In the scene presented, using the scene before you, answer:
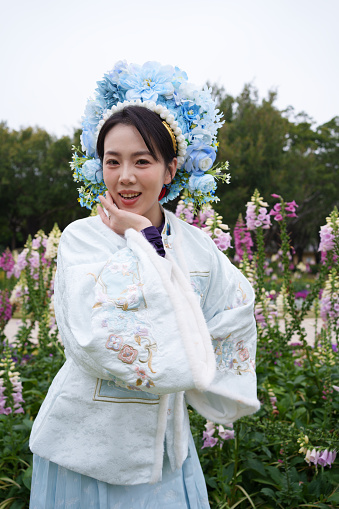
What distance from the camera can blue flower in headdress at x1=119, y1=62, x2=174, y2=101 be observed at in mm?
1499

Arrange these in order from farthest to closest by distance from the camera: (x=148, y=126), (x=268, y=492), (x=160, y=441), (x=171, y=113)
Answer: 1. (x=268, y=492)
2. (x=171, y=113)
3. (x=148, y=126)
4. (x=160, y=441)

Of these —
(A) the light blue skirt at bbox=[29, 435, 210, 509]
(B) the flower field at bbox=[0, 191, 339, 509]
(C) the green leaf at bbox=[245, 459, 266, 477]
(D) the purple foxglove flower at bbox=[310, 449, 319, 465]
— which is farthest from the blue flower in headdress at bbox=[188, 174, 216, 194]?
(C) the green leaf at bbox=[245, 459, 266, 477]

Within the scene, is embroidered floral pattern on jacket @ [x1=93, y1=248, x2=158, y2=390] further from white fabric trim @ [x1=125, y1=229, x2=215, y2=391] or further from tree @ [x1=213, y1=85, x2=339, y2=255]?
tree @ [x1=213, y1=85, x2=339, y2=255]

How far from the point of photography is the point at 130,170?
1.39m

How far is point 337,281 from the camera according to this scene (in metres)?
3.05

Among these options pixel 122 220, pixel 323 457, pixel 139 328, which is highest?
pixel 122 220

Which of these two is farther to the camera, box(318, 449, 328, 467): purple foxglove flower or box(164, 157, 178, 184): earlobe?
box(318, 449, 328, 467): purple foxglove flower

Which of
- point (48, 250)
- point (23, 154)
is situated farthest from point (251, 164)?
point (48, 250)

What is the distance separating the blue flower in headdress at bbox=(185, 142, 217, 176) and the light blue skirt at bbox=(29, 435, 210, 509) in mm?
963

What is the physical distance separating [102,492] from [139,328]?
54cm

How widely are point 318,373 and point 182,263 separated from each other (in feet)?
6.89

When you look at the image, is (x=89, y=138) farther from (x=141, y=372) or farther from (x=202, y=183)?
(x=141, y=372)

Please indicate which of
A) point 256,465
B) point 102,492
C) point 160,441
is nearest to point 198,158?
point 160,441

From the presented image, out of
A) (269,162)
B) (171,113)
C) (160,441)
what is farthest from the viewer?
(269,162)
